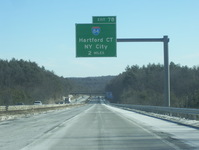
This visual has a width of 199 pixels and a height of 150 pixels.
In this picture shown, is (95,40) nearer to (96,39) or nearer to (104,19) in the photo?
(96,39)

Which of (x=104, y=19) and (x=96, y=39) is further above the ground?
(x=104, y=19)

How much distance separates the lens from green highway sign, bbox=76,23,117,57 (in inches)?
1298

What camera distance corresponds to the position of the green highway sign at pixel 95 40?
33.0 metres

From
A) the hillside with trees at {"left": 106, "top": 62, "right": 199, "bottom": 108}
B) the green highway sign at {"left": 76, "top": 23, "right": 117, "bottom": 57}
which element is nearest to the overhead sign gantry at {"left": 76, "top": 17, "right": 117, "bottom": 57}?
the green highway sign at {"left": 76, "top": 23, "right": 117, "bottom": 57}

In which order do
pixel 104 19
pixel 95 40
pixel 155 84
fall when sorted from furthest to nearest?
pixel 155 84, pixel 104 19, pixel 95 40

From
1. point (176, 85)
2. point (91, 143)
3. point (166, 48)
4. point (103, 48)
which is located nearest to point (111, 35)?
point (103, 48)

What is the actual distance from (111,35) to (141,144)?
18802 mm

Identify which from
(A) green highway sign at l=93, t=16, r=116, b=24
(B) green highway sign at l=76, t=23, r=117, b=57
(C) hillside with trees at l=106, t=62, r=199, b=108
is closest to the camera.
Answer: (B) green highway sign at l=76, t=23, r=117, b=57

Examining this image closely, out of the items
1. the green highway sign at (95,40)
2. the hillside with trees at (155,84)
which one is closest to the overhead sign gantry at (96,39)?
the green highway sign at (95,40)

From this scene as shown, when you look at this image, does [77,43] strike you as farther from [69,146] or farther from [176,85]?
[176,85]

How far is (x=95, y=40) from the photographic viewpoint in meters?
33.2

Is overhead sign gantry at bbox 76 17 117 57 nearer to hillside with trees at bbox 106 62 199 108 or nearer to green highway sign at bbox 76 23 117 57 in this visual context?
green highway sign at bbox 76 23 117 57

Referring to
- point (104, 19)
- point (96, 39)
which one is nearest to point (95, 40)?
point (96, 39)

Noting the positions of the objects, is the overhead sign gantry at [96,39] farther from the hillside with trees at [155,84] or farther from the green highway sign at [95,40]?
the hillside with trees at [155,84]
